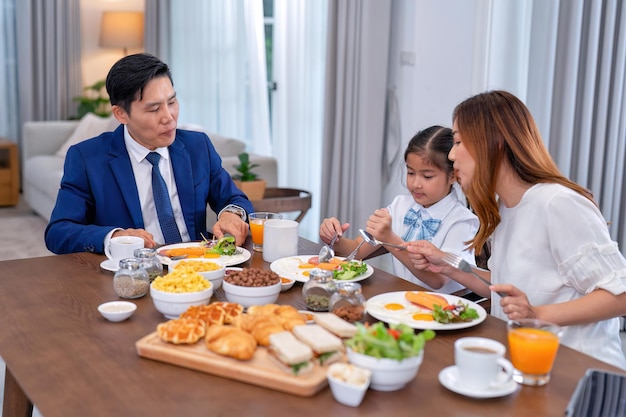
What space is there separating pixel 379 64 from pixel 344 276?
9.35 feet

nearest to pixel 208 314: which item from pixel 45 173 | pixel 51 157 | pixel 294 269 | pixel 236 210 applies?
pixel 294 269

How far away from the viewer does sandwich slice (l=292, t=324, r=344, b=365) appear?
136 centimetres

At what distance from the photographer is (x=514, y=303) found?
5.34 ft

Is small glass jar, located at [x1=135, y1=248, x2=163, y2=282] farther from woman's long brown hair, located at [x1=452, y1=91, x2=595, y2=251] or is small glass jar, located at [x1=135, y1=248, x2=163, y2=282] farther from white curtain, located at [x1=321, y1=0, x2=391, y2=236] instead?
white curtain, located at [x1=321, y1=0, x2=391, y2=236]

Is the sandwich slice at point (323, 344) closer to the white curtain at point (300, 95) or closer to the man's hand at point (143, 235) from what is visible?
the man's hand at point (143, 235)

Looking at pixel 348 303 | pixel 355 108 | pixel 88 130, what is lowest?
pixel 88 130

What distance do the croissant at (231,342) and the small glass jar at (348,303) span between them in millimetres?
244

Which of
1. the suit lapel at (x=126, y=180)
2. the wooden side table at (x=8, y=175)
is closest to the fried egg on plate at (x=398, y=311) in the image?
the suit lapel at (x=126, y=180)

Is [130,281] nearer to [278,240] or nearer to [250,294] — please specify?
[250,294]

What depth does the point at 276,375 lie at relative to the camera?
4.33 ft

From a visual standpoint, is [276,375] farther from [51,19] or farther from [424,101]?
[51,19]

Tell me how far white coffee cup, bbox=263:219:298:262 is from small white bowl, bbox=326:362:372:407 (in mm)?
878

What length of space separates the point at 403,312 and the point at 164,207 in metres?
1.08

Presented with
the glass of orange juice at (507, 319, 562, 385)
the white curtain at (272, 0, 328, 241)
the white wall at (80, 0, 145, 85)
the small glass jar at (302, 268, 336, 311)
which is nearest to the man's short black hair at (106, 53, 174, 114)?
the small glass jar at (302, 268, 336, 311)
